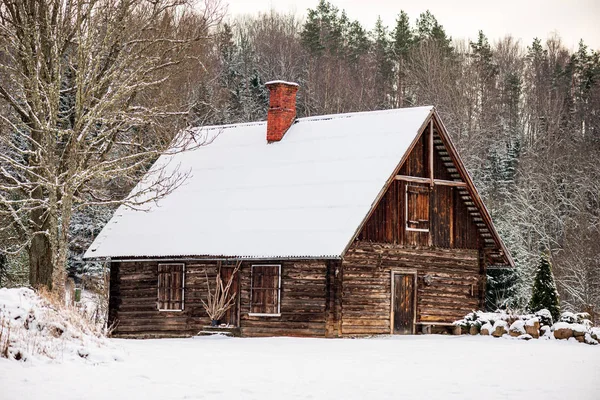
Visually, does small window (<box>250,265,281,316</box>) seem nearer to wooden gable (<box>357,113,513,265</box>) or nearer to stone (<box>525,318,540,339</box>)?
wooden gable (<box>357,113,513,265</box>)

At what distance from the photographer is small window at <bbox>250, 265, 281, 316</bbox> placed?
97.8 feet

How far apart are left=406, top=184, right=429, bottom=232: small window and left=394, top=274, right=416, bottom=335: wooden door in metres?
1.53

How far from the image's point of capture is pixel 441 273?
107 ft

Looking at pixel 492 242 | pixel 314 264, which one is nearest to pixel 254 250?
pixel 314 264

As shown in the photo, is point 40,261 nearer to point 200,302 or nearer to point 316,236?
point 200,302

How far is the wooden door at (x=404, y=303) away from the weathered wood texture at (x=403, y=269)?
275 millimetres

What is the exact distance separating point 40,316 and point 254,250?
11.6m

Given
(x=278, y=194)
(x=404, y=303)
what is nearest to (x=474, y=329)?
(x=404, y=303)

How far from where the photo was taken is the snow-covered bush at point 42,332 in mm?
16703

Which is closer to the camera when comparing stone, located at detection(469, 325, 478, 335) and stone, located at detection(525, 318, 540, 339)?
stone, located at detection(525, 318, 540, 339)

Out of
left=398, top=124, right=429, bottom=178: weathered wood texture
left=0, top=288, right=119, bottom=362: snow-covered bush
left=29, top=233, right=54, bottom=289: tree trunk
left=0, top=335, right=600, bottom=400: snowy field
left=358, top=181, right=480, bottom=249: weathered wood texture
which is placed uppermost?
left=398, top=124, right=429, bottom=178: weathered wood texture

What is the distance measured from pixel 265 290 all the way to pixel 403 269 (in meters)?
4.29

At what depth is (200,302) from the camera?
103ft

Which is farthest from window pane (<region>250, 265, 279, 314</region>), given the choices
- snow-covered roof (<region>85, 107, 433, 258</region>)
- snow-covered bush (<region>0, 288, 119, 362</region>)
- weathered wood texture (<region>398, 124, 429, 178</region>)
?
snow-covered bush (<region>0, 288, 119, 362</region>)
